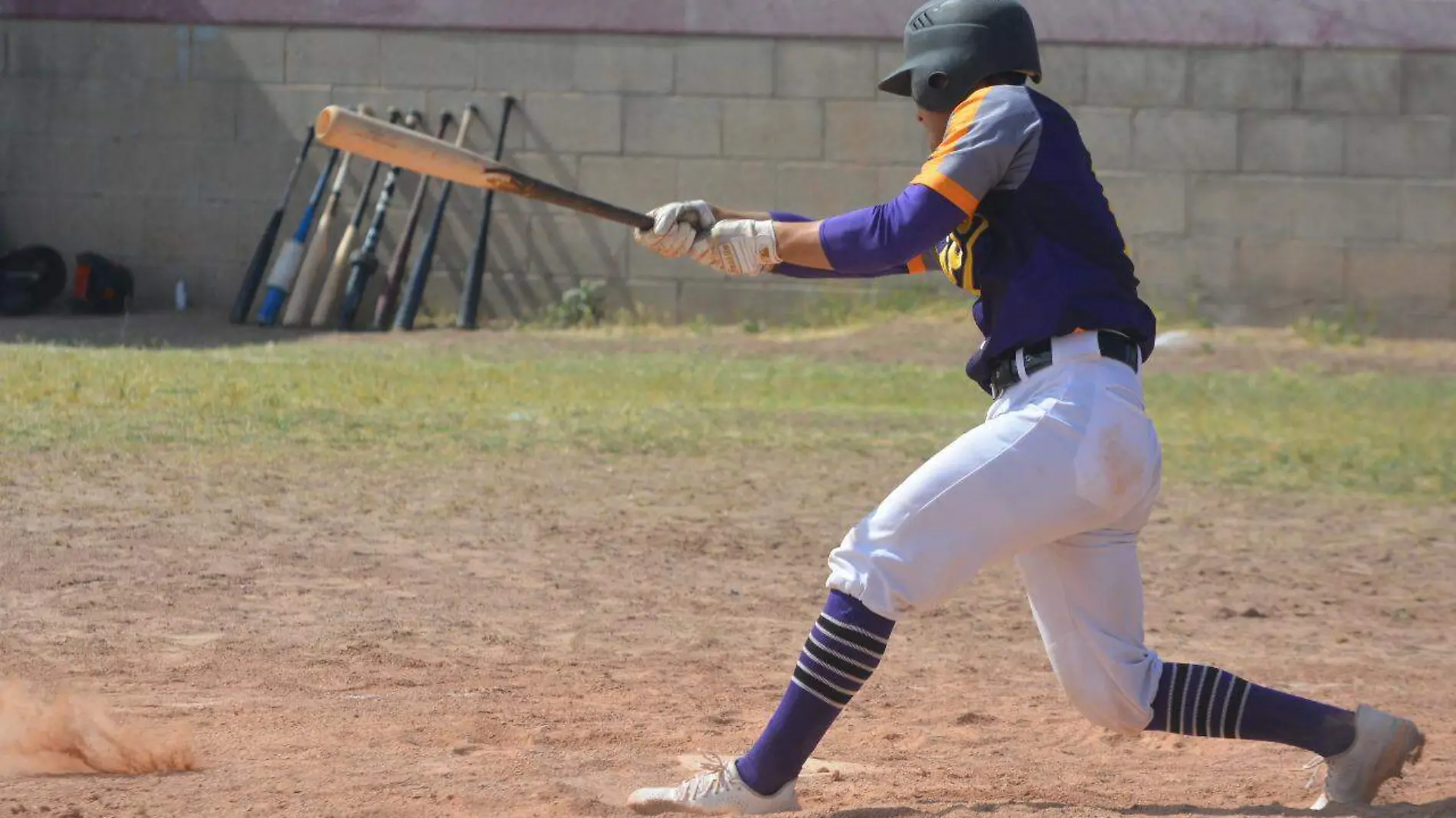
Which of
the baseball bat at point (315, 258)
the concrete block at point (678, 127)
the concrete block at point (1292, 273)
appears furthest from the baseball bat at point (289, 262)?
the concrete block at point (1292, 273)

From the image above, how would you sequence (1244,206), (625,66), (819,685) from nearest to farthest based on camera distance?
(819,685)
(1244,206)
(625,66)

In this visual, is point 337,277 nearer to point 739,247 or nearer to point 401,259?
point 401,259

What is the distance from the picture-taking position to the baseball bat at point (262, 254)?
51.7ft

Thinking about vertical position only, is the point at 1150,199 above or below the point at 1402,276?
above

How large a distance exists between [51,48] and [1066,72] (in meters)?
9.48

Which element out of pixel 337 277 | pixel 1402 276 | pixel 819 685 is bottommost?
pixel 337 277

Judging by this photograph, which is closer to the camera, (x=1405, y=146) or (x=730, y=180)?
(x=1405, y=146)

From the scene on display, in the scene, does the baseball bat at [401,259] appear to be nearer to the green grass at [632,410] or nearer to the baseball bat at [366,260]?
the baseball bat at [366,260]

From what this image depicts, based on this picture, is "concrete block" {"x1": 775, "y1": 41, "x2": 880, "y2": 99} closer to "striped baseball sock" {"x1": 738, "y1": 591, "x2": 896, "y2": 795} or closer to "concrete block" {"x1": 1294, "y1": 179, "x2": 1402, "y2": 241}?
"concrete block" {"x1": 1294, "y1": 179, "x2": 1402, "y2": 241}

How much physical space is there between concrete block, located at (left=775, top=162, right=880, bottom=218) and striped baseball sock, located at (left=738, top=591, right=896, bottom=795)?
1238cm

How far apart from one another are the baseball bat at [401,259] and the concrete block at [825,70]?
10.2 feet

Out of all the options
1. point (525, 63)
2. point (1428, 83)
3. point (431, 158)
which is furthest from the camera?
point (525, 63)

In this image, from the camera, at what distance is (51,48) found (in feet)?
53.1

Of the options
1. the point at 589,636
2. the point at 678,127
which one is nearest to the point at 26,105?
the point at 678,127
